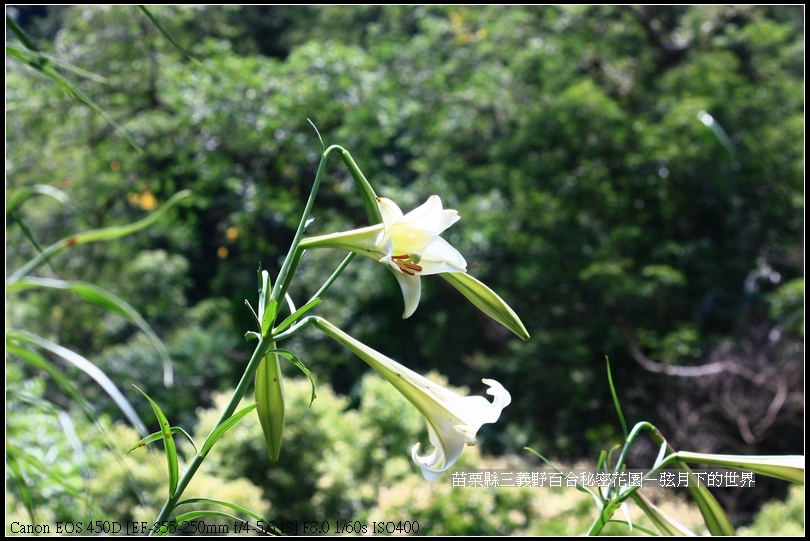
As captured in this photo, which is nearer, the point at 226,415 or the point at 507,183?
the point at 226,415

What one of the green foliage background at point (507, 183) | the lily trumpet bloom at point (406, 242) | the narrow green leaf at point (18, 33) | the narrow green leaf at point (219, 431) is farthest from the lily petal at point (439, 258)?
the green foliage background at point (507, 183)

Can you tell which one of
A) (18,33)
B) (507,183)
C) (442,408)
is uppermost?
(18,33)

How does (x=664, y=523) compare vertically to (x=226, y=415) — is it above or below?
below

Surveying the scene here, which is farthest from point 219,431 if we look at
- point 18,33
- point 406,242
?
point 18,33

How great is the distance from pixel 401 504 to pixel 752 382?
1992mm

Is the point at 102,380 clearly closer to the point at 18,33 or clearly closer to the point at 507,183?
the point at 18,33

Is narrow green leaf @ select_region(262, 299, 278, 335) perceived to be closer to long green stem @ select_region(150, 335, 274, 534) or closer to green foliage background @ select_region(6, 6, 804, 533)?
long green stem @ select_region(150, 335, 274, 534)

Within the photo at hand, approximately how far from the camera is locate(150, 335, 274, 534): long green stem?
0.32m

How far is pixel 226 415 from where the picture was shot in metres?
0.33

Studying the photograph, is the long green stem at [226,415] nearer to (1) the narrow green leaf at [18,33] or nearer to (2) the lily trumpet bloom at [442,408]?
(2) the lily trumpet bloom at [442,408]

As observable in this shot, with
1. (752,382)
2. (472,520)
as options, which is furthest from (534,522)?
(752,382)

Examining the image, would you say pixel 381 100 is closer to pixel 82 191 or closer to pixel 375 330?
pixel 375 330

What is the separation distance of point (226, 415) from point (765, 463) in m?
0.26

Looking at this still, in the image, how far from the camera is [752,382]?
340cm
